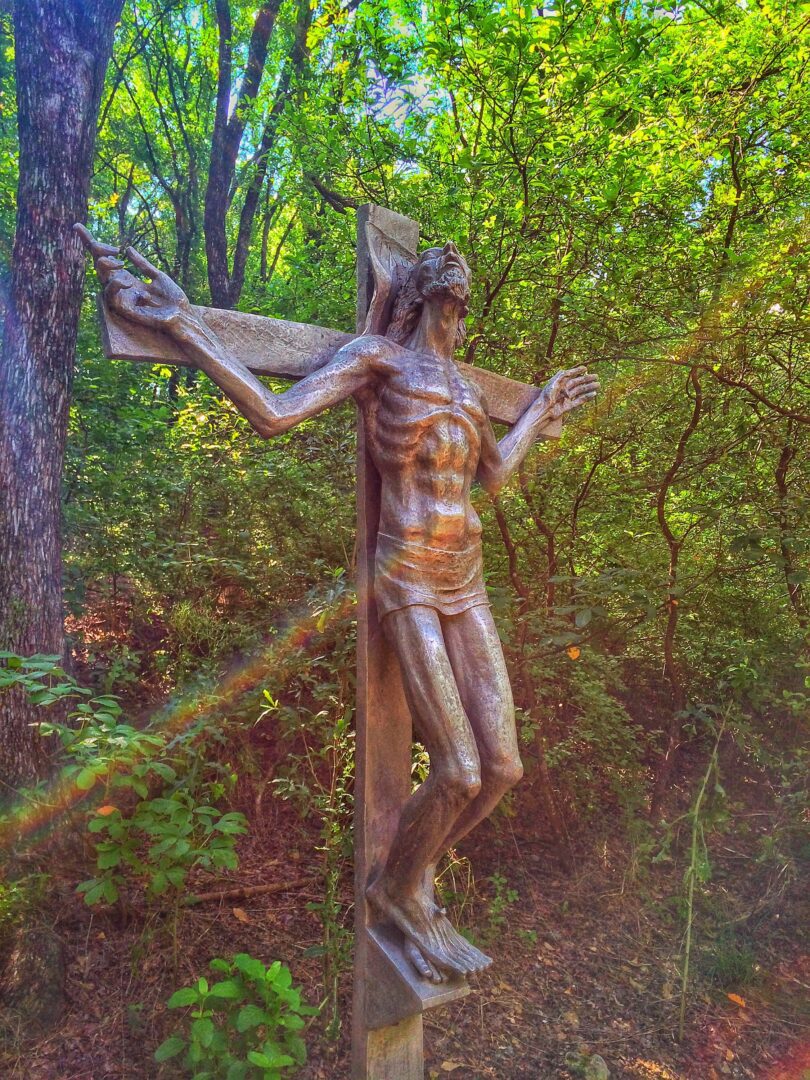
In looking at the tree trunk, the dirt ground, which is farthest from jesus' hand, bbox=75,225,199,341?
the dirt ground

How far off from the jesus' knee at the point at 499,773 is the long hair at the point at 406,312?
1.73m

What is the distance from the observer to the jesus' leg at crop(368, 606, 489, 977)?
8.25 feet

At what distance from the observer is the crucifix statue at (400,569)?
2.53m

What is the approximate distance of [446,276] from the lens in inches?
114

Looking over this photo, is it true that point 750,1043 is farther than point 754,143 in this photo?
No

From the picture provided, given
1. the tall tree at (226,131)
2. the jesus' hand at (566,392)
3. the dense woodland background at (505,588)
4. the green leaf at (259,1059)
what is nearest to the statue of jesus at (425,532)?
the jesus' hand at (566,392)

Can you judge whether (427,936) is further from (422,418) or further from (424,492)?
(422,418)

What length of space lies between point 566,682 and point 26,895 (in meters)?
3.75

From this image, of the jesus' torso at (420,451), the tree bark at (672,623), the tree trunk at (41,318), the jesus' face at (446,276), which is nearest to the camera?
the jesus' torso at (420,451)

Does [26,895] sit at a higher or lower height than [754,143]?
lower

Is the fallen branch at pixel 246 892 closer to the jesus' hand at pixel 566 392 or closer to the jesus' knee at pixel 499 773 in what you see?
the jesus' knee at pixel 499 773

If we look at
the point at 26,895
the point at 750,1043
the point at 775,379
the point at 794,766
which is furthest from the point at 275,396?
the point at 794,766

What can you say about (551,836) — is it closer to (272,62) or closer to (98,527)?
(98,527)

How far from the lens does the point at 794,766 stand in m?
5.36
